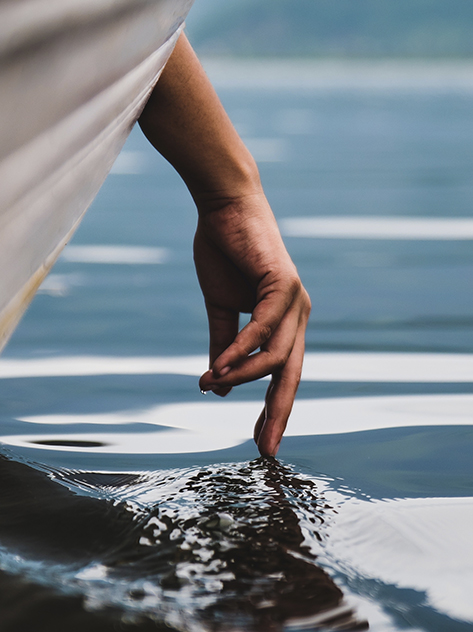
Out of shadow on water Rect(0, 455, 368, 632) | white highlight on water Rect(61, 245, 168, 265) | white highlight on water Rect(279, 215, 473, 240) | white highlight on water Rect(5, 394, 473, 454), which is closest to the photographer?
shadow on water Rect(0, 455, 368, 632)

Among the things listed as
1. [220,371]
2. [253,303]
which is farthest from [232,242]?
[220,371]

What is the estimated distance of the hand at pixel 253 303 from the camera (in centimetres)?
128

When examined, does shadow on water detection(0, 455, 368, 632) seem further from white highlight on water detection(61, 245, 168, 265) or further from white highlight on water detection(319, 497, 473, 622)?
white highlight on water detection(61, 245, 168, 265)

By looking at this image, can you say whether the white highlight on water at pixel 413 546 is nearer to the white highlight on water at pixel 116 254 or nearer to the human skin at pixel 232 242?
the human skin at pixel 232 242

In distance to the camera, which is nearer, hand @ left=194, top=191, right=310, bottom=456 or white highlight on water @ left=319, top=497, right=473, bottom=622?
white highlight on water @ left=319, top=497, right=473, bottom=622

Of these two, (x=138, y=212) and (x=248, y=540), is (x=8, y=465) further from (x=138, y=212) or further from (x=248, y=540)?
(x=138, y=212)

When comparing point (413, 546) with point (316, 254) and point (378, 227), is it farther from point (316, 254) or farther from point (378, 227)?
point (378, 227)

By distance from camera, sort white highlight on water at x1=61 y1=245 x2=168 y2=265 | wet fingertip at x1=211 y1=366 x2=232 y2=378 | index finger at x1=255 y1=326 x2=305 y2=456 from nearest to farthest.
Result: 1. wet fingertip at x1=211 y1=366 x2=232 y2=378
2. index finger at x1=255 y1=326 x2=305 y2=456
3. white highlight on water at x1=61 y1=245 x2=168 y2=265

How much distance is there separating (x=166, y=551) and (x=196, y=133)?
685mm

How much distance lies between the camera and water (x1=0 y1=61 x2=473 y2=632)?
967 millimetres

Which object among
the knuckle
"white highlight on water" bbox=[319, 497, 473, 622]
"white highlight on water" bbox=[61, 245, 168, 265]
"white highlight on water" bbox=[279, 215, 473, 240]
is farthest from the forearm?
"white highlight on water" bbox=[279, 215, 473, 240]

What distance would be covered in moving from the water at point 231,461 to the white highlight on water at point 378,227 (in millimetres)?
323

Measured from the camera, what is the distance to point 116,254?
356cm

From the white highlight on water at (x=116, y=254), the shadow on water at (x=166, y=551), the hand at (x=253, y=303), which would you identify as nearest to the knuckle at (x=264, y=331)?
the hand at (x=253, y=303)
